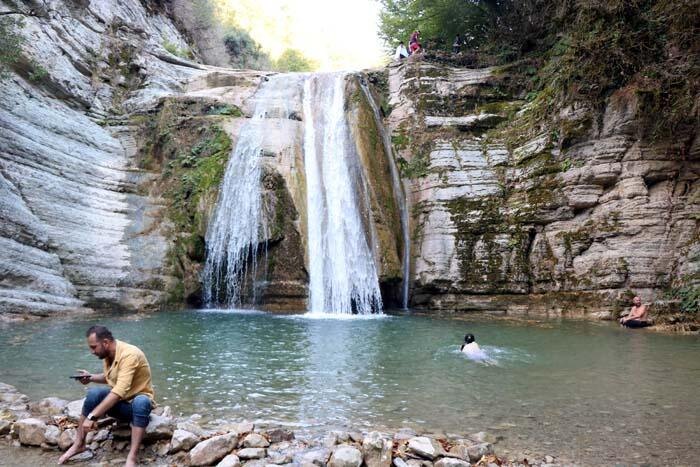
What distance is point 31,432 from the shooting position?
4.16 metres

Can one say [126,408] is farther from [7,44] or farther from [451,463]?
[7,44]

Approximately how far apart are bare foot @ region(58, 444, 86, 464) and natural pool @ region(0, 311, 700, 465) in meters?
1.24

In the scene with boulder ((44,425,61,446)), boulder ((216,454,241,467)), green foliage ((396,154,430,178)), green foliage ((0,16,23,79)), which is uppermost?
green foliage ((0,16,23,79))

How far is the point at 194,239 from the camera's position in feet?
49.0

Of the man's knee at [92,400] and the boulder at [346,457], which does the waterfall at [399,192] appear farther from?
the man's knee at [92,400]

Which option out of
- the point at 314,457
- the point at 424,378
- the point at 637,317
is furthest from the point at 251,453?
the point at 637,317

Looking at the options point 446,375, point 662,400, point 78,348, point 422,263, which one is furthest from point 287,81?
point 662,400

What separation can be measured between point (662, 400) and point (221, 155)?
45.6 ft

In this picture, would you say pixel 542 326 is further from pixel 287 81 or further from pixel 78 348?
pixel 287 81

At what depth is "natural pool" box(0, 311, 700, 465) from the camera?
15.4 ft

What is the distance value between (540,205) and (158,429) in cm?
1256

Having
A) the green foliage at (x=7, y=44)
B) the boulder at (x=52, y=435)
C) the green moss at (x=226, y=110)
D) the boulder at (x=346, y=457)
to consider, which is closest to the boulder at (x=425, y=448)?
the boulder at (x=346, y=457)

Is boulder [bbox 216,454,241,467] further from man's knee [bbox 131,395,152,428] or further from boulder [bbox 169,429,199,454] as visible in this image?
man's knee [bbox 131,395,152,428]

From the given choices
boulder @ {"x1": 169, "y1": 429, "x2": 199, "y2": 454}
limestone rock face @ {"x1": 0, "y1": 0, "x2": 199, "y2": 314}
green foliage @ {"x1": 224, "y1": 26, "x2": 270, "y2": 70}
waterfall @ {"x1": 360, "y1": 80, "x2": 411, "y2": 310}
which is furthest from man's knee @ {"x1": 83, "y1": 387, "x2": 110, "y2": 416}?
green foliage @ {"x1": 224, "y1": 26, "x2": 270, "y2": 70}
